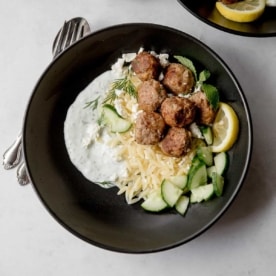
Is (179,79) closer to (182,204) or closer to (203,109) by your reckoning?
(203,109)

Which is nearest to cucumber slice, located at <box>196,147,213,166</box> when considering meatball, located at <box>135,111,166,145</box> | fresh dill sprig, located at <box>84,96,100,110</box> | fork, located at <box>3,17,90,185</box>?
meatball, located at <box>135,111,166,145</box>

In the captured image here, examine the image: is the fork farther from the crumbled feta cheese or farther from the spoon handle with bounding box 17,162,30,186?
the crumbled feta cheese

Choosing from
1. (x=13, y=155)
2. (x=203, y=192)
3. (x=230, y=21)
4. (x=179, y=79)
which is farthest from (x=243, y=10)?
(x=13, y=155)

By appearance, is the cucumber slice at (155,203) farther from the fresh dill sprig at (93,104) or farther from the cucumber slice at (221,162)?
the fresh dill sprig at (93,104)

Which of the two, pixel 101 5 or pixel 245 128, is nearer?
pixel 245 128

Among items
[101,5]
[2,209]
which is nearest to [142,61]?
[101,5]

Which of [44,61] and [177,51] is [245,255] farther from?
[44,61]

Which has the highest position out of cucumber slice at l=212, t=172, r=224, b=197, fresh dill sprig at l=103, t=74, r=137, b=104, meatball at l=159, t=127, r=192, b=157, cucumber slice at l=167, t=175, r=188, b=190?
fresh dill sprig at l=103, t=74, r=137, b=104
